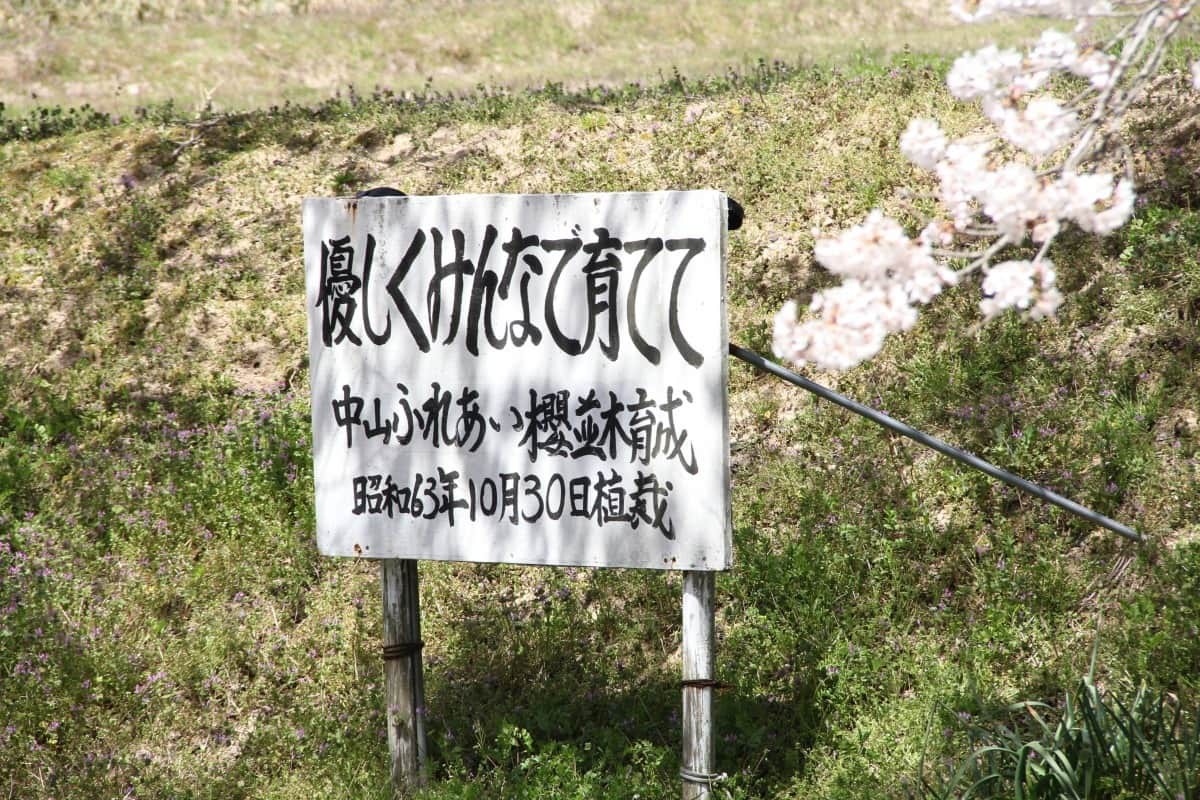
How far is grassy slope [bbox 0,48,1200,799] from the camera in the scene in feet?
15.9

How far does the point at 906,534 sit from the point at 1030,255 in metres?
2.33

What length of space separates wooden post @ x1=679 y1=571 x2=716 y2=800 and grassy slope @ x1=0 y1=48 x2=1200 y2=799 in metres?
0.25

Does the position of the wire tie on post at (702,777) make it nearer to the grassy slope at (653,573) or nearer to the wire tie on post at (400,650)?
the grassy slope at (653,573)

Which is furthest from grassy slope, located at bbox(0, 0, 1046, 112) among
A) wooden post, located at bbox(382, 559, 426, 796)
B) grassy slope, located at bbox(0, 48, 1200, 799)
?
wooden post, located at bbox(382, 559, 426, 796)

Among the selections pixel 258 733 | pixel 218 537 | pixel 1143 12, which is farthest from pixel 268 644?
pixel 1143 12

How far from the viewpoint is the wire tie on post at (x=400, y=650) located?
4.68 metres

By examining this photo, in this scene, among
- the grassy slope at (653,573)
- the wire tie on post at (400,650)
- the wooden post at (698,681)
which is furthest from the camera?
the grassy slope at (653,573)

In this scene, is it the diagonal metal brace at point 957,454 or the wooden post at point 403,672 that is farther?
the wooden post at point 403,672

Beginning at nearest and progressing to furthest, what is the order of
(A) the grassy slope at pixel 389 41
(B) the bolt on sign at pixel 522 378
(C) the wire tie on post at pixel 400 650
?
(B) the bolt on sign at pixel 522 378 < (C) the wire tie on post at pixel 400 650 < (A) the grassy slope at pixel 389 41

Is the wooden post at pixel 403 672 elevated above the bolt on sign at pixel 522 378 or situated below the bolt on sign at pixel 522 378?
below

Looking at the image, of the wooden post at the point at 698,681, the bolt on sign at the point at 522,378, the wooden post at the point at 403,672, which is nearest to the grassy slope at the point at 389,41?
the bolt on sign at the point at 522,378

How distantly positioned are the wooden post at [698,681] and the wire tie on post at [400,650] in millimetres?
1215

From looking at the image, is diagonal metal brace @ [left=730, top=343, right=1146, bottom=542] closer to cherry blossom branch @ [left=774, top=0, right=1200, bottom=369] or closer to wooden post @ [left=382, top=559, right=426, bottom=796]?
cherry blossom branch @ [left=774, top=0, right=1200, bottom=369]

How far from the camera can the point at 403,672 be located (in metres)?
4.70
